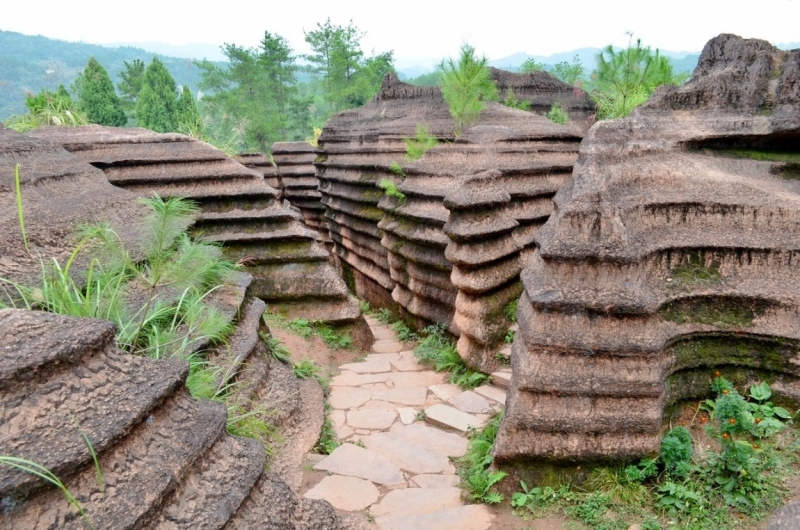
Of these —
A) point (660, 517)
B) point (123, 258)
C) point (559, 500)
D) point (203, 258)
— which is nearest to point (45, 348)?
point (123, 258)

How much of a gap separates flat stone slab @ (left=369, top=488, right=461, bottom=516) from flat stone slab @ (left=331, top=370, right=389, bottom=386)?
5.82 feet

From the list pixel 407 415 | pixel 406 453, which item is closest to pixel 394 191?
pixel 407 415

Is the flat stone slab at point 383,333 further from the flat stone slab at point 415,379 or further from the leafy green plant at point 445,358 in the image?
the flat stone slab at point 415,379

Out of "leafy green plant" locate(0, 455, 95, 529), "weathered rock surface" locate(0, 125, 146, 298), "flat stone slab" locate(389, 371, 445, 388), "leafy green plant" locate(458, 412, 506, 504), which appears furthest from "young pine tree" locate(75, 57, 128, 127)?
"leafy green plant" locate(0, 455, 95, 529)

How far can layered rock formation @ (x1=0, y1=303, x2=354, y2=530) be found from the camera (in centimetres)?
154

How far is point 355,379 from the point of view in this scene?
5105 mm

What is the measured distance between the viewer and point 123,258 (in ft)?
10.2

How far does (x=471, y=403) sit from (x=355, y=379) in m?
1.21

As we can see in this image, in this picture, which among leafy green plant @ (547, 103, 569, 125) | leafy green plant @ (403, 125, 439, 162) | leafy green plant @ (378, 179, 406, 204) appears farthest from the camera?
leafy green plant @ (547, 103, 569, 125)

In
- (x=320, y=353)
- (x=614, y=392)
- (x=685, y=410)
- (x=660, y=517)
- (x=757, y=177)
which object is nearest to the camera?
(x=660, y=517)

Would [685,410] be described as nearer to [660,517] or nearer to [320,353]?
[660,517]

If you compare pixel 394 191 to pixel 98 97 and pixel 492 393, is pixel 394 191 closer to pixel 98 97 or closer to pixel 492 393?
pixel 492 393

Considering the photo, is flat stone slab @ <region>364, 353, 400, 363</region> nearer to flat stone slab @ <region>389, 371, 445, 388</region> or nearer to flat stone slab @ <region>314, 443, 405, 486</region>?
flat stone slab @ <region>389, 371, 445, 388</region>

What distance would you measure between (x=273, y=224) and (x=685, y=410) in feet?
14.8
